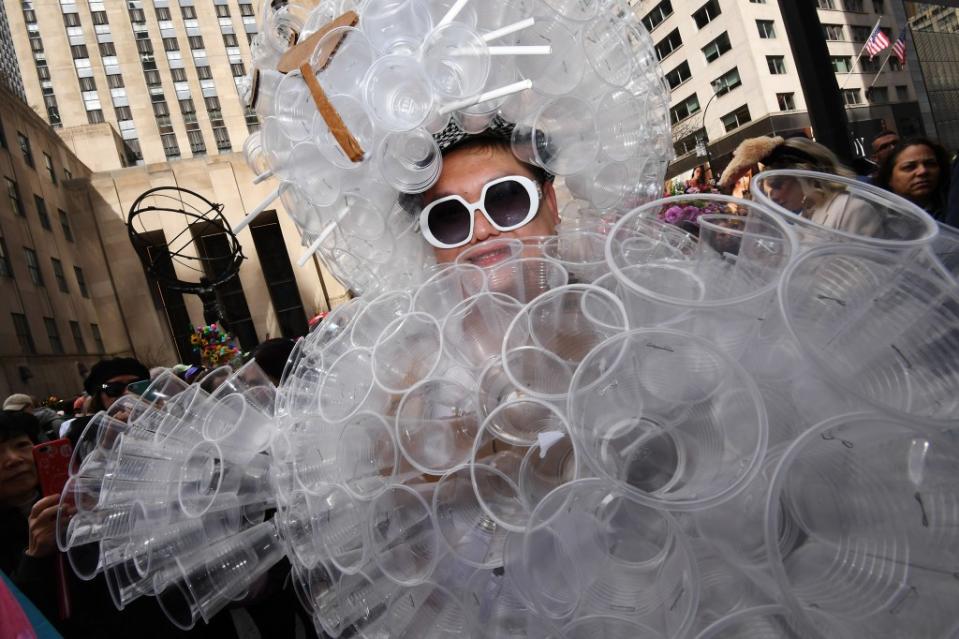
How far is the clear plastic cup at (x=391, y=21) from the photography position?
1453mm

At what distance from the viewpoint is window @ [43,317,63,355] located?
18719 mm

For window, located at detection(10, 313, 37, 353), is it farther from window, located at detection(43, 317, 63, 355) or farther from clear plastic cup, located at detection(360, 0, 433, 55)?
clear plastic cup, located at detection(360, 0, 433, 55)

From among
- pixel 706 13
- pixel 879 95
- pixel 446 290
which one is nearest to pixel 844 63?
pixel 879 95

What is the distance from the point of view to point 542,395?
2.98 ft

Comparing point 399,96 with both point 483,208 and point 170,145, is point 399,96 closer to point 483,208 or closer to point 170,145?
point 483,208

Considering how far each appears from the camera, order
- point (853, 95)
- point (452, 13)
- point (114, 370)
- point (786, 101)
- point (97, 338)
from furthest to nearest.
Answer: point (853, 95) → point (786, 101) → point (97, 338) → point (114, 370) → point (452, 13)

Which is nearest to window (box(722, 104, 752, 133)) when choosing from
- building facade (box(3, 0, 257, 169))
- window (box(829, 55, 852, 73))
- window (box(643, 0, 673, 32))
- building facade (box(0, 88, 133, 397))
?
window (box(643, 0, 673, 32))

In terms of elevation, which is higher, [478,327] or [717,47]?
[717,47]

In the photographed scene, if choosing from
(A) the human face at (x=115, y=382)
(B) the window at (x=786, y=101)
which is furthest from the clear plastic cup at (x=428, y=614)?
(B) the window at (x=786, y=101)

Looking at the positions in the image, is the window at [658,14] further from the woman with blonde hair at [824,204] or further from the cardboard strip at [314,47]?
the woman with blonde hair at [824,204]

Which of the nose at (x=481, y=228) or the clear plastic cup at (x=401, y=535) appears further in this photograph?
the nose at (x=481, y=228)

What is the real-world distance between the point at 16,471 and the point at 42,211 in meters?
22.9

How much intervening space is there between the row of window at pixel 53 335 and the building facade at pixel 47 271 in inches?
1.3

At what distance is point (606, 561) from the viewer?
34.2 inches
